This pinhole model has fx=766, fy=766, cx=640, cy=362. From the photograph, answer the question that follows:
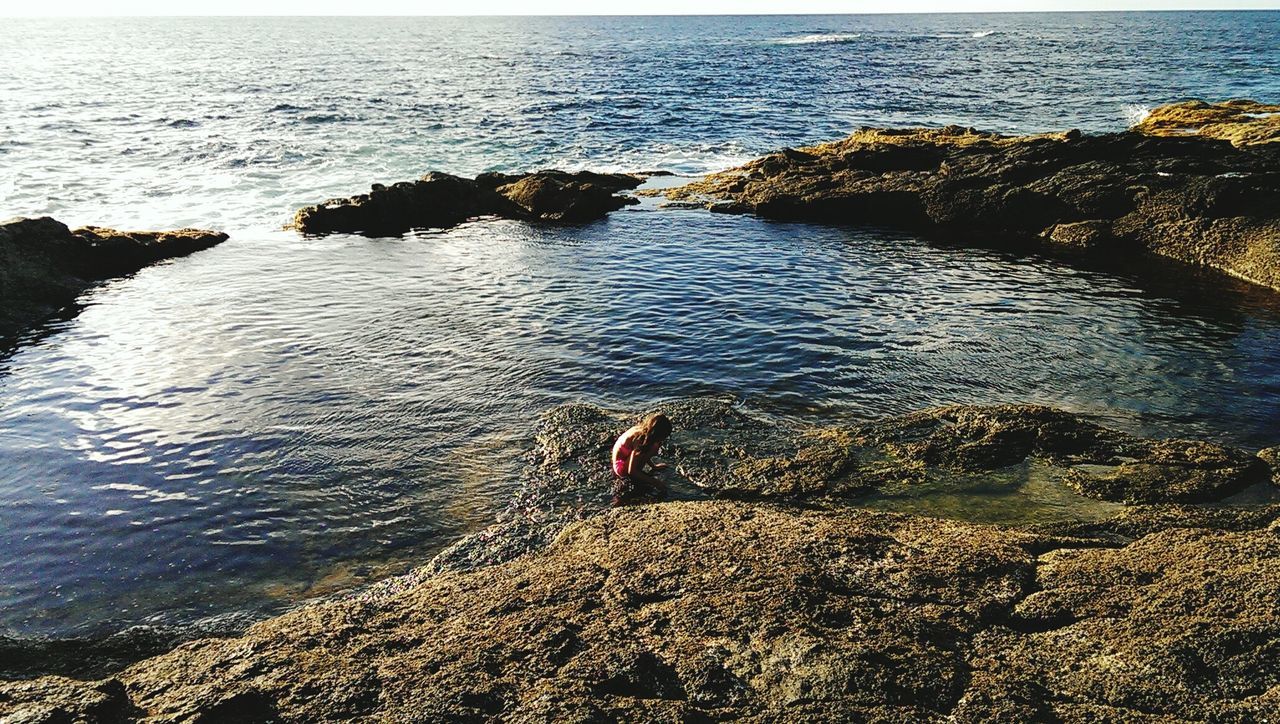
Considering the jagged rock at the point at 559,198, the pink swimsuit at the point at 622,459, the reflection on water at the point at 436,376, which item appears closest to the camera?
the reflection on water at the point at 436,376

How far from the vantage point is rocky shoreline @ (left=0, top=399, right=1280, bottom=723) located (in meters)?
5.80

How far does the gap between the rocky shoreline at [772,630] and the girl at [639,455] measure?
0.89 m

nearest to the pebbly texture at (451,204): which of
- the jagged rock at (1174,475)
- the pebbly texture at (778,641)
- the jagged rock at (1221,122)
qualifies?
the jagged rock at (1174,475)

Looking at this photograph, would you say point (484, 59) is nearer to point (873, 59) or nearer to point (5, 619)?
point (873, 59)

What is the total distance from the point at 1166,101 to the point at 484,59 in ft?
299

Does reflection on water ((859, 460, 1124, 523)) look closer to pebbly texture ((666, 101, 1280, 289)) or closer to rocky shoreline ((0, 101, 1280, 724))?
rocky shoreline ((0, 101, 1280, 724))

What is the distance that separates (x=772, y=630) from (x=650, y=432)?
4.28 metres

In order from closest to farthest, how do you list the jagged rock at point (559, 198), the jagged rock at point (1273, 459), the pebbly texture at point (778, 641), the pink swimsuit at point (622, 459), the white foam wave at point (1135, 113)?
the pebbly texture at point (778, 641), the jagged rock at point (1273, 459), the pink swimsuit at point (622, 459), the jagged rock at point (559, 198), the white foam wave at point (1135, 113)

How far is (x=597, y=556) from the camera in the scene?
8.34m

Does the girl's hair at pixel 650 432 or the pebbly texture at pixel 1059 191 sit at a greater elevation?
the pebbly texture at pixel 1059 191

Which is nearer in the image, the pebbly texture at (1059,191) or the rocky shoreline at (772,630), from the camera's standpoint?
the rocky shoreline at (772,630)

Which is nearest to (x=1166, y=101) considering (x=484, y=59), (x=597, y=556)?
(x=597, y=556)

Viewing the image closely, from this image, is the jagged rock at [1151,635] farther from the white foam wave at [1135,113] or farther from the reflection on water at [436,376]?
the white foam wave at [1135,113]

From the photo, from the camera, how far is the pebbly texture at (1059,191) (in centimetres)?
2144
